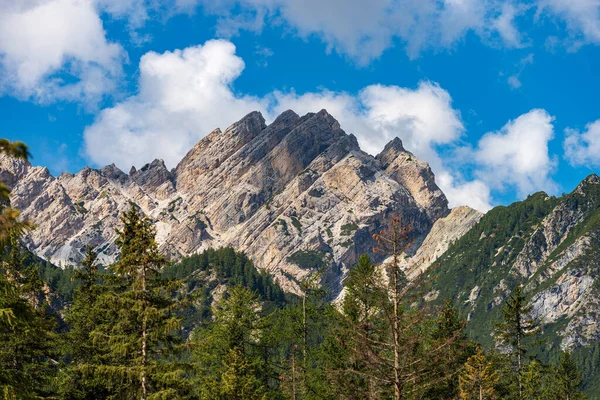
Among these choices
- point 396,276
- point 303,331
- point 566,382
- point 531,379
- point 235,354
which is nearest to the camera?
point 396,276

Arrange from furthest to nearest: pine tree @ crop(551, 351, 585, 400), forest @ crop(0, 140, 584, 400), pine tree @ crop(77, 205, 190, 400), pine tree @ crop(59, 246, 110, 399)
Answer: pine tree @ crop(551, 351, 585, 400)
pine tree @ crop(59, 246, 110, 399)
pine tree @ crop(77, 205, 190, 400)
forest @ crop(0, 140, 584, 400)

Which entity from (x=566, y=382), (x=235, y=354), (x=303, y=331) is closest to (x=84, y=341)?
(x=235, y=354)

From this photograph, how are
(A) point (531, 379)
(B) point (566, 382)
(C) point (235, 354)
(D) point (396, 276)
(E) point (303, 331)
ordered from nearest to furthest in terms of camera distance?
(D) point (396, 276) < (C) point (235, 354) < (E) point (303, 331) < (A) point (531, 379) < (B) point (566, 382)

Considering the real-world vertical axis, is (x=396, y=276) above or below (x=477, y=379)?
above

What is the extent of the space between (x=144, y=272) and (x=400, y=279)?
1075 centimetres

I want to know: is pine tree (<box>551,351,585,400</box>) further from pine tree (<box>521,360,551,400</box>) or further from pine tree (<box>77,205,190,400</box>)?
pine tree (<box>77,205,190,400</box>)

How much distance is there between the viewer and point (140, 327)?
2641 centimetres

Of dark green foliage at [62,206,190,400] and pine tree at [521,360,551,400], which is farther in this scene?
pine tree at [521,360,551,400]

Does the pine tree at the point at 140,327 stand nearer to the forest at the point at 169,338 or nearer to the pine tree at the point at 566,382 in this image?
the forest at the point at 169,338

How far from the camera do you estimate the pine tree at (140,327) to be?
25016 millimetres

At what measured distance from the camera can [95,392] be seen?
100ft

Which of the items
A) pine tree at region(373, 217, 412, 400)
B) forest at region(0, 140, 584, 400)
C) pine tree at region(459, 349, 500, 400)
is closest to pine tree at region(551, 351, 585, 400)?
pine tree at region(459, 349, 500, 400)

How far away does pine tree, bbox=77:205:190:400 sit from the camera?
82.1ft

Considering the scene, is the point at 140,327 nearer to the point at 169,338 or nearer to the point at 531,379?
the point at 169,338
